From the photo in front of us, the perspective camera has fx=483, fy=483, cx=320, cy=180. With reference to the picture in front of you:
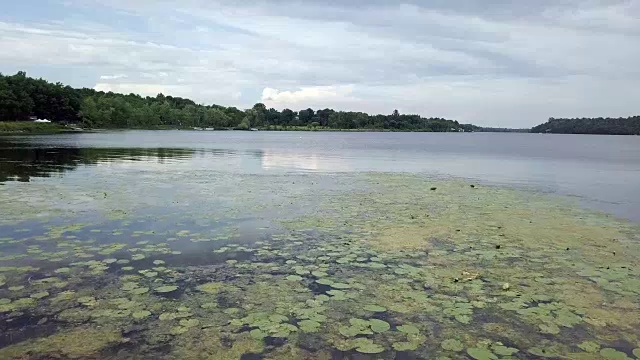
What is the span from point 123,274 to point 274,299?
8.20ft

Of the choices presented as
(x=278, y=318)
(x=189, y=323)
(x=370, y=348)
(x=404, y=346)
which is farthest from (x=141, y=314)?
(x=404, y=346)

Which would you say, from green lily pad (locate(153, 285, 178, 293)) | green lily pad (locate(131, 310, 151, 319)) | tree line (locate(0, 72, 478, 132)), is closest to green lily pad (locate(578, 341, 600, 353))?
green lily pad (locate(131, 310, 151, 319))

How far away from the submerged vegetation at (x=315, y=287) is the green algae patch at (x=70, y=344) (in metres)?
0.02

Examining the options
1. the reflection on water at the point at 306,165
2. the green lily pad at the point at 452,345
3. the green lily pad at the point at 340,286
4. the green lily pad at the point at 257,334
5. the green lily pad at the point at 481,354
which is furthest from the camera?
the reflection on water at the point at 306,165

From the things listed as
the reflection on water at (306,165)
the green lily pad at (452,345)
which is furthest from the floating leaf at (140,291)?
the reflection on water at (306,165)

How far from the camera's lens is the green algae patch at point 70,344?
15.8 feet

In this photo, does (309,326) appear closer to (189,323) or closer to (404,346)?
(404,346)

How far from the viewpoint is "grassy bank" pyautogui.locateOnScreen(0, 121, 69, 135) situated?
77375 mm

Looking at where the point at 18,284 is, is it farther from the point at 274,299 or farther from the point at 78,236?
the point at 274,299

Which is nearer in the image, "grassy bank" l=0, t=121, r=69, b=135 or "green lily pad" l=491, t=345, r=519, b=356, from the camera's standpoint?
"green lily pad" l=491, t=345, r=519, b=356

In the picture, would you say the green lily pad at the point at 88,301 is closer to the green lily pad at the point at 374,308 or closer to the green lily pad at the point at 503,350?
the green lily pad at the point at 374,308

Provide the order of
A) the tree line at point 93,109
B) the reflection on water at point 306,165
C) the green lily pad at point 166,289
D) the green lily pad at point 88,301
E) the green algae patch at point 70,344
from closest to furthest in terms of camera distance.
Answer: the green algae patch at point 70,344 → the green lily pad at point 88,301 → the green lily pad at point 166,289 → the reflection on water at point 306,165 → the tree line at point 93,109

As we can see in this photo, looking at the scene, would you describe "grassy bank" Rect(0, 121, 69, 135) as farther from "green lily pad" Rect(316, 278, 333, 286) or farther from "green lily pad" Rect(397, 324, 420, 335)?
"green lily pad" Rect(397, 324, 420, 335)

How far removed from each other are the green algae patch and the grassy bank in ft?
260
